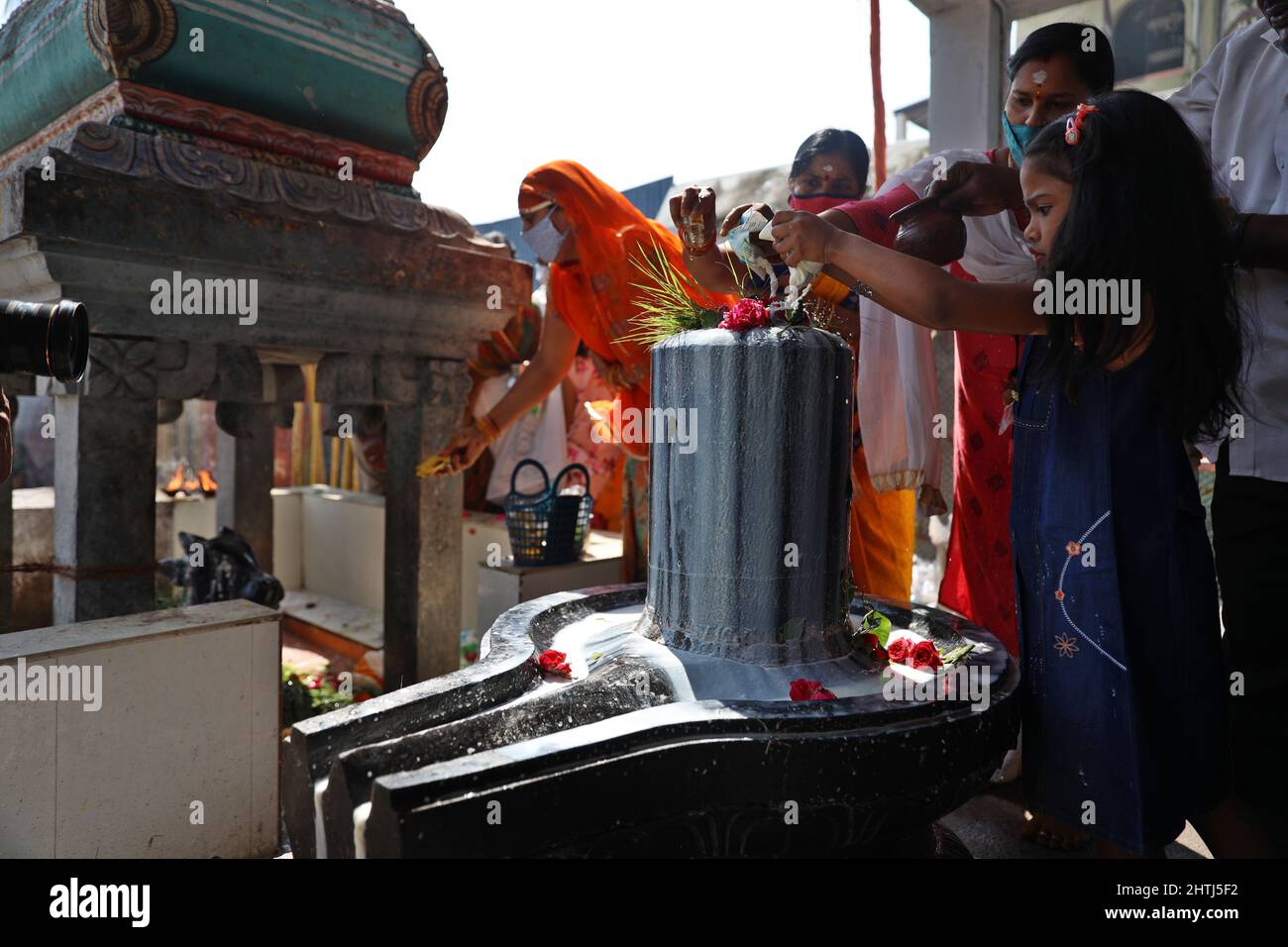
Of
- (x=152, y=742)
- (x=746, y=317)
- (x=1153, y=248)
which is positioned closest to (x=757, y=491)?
(x=746, y=317)

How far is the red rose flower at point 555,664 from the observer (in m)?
1.81

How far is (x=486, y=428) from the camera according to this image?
3459 millimetres

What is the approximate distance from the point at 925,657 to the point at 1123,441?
0.59 meters

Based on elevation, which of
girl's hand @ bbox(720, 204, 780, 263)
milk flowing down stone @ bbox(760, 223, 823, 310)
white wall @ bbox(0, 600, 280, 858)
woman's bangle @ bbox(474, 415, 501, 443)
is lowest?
white wall @ bbox(0, 600, 280, 858)

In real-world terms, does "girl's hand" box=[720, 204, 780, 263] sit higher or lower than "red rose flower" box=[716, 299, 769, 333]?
higher

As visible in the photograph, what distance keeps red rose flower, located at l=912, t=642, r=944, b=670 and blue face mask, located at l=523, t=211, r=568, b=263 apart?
7.21 ft

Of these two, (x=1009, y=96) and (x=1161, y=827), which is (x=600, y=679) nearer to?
(x=1161, y=827)

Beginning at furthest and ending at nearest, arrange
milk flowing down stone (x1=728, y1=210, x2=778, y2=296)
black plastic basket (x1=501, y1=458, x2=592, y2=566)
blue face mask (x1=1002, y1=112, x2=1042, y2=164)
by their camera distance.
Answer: black plastic basket (x1=501, y1=458, x2=592, y2=566) → blue face mask (x1=1002, y1=112, x2=1042, y2=164) → milk flowing down stone (x1=728, y1=210, x2=778, y2=296)

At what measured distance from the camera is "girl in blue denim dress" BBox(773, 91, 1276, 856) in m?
1.63

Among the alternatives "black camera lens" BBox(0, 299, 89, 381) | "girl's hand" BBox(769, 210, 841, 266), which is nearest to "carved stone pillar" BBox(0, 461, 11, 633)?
"black camera lens" BBox(0, 299, 89, 381)

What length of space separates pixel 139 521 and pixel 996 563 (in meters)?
2.72

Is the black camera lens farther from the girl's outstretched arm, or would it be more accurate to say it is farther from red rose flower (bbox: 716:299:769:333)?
the girl's outstretched arm

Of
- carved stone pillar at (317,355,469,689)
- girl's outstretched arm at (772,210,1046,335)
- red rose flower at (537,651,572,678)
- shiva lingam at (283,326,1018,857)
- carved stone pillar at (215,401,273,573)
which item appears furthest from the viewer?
carved stone pillar at (215,401,273,573)

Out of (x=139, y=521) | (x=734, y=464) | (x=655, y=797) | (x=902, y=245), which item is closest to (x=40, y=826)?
(x=139, y=521)
